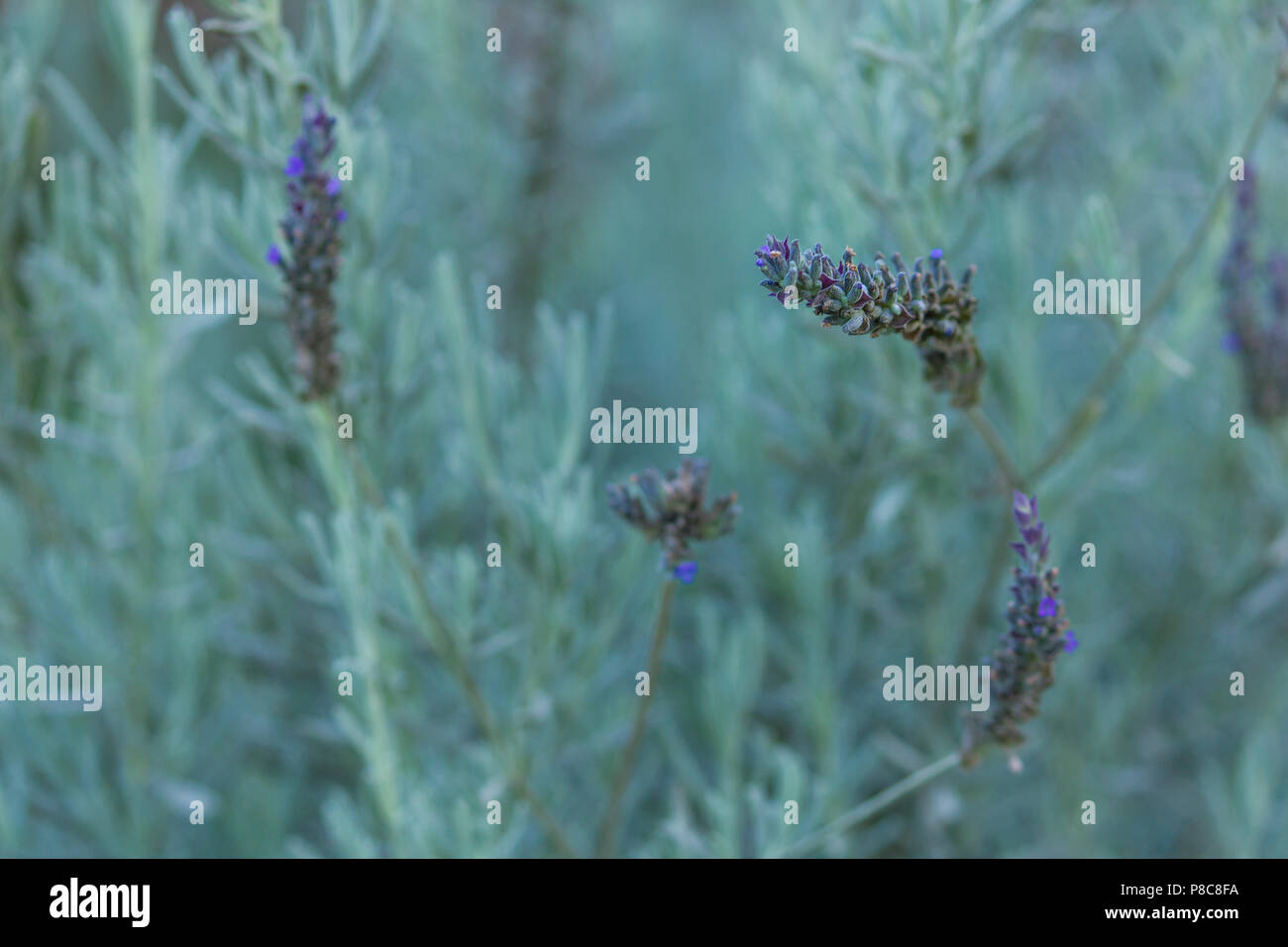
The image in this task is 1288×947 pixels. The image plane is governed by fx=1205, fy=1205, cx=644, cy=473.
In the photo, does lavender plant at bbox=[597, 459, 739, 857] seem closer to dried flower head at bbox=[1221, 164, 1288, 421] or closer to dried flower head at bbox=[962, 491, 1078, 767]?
dried flower head at bbox=[962, 491, 1078, 767]

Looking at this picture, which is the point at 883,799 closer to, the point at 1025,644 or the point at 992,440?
the point at 1025,644

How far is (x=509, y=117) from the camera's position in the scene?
1516 mm

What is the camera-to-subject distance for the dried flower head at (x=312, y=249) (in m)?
0.75

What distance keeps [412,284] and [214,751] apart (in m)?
0.55

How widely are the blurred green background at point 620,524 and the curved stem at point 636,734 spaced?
5cm

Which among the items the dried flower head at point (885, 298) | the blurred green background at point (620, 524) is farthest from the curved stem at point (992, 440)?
the blurred green background at point (620, 524)

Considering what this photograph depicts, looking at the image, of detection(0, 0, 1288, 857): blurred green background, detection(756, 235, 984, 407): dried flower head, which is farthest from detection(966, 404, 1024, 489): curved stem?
detection(0, 0, 1288, 857): blurred green background

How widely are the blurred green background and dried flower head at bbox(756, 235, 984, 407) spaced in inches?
8.1

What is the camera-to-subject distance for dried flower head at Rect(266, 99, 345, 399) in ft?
2.47

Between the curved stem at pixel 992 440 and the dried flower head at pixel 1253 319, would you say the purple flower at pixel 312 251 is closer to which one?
the curved stem at pixel 992 440

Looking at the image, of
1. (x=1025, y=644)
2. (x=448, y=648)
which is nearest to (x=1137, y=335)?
(x=1025, y=644)
